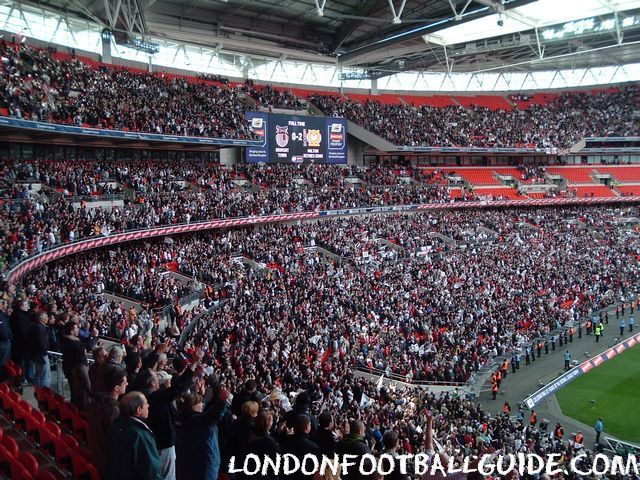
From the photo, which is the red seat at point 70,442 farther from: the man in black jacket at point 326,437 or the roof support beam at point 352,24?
the roof support beam at point 352,24

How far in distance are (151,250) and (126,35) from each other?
13.9 m

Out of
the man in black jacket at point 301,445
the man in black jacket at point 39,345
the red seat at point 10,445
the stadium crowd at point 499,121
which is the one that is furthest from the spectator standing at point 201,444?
the stadium crowd at point 499,121

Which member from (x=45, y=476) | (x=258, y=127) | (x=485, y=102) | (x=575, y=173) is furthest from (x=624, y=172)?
(x=45, y=476)

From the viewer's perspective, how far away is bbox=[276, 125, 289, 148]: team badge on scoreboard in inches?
1436

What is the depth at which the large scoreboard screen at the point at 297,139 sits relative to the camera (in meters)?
35.7

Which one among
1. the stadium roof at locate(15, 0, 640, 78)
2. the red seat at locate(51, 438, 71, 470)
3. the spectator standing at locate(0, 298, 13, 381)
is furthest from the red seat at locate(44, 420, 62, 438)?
the stadium roof at locate(15, 0, 640, 78)

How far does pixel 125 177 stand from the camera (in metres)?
26.3

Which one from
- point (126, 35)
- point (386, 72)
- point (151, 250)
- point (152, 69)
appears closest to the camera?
point (151, 250)

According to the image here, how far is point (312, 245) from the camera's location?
30.5 meters

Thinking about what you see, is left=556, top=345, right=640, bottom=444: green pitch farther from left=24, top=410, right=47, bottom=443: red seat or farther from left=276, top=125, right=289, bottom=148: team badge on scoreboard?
left=276, top=125, right=289, bottom=148: team badge on scoreboard

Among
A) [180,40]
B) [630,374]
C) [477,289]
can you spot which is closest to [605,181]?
[477,289]

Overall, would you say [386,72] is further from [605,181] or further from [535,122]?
[605,181]

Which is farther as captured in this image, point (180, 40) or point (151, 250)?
point (180, 40)

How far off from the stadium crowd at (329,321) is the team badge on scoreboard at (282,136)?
689 centimetres
